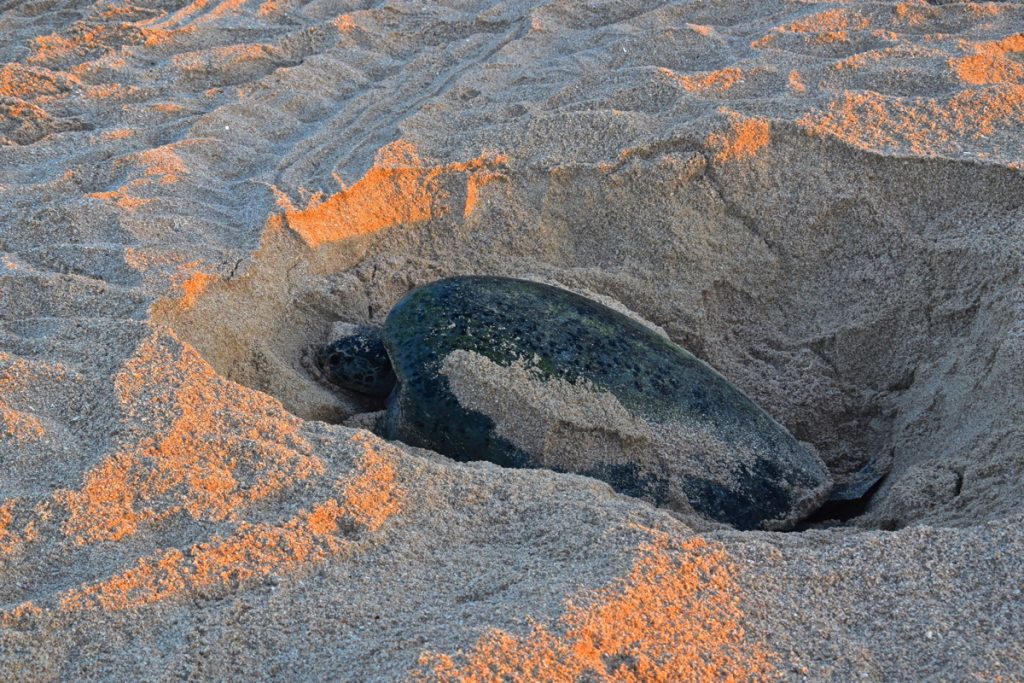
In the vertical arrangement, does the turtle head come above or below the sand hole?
below

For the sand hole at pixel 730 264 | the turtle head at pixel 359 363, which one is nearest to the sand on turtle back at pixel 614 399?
the turtle head at pixel 359 363

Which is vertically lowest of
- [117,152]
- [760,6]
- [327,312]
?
[327,312]

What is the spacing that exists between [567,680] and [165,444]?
3.19 feet

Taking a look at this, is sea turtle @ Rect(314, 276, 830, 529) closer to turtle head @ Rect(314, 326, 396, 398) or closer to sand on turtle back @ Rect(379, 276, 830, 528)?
sand on turtle back @ Rect(379, 276, 830, 528)

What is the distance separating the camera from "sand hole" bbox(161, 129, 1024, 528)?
2668 mm

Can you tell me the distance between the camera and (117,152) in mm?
3248

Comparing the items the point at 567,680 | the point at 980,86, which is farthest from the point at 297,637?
the point at 980,86

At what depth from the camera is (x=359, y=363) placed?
274 centimetres

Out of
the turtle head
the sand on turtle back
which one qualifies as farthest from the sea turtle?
the turtle head

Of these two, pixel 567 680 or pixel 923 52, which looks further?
pixel 923 52

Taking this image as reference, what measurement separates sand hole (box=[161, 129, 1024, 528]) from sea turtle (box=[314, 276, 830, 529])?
31 centimetres

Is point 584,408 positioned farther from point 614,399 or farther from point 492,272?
point 492,272

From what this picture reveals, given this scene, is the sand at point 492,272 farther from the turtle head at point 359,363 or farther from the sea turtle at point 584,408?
the sea turtle at point 584,408

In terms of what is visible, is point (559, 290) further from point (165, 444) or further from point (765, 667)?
point (765, 667)
